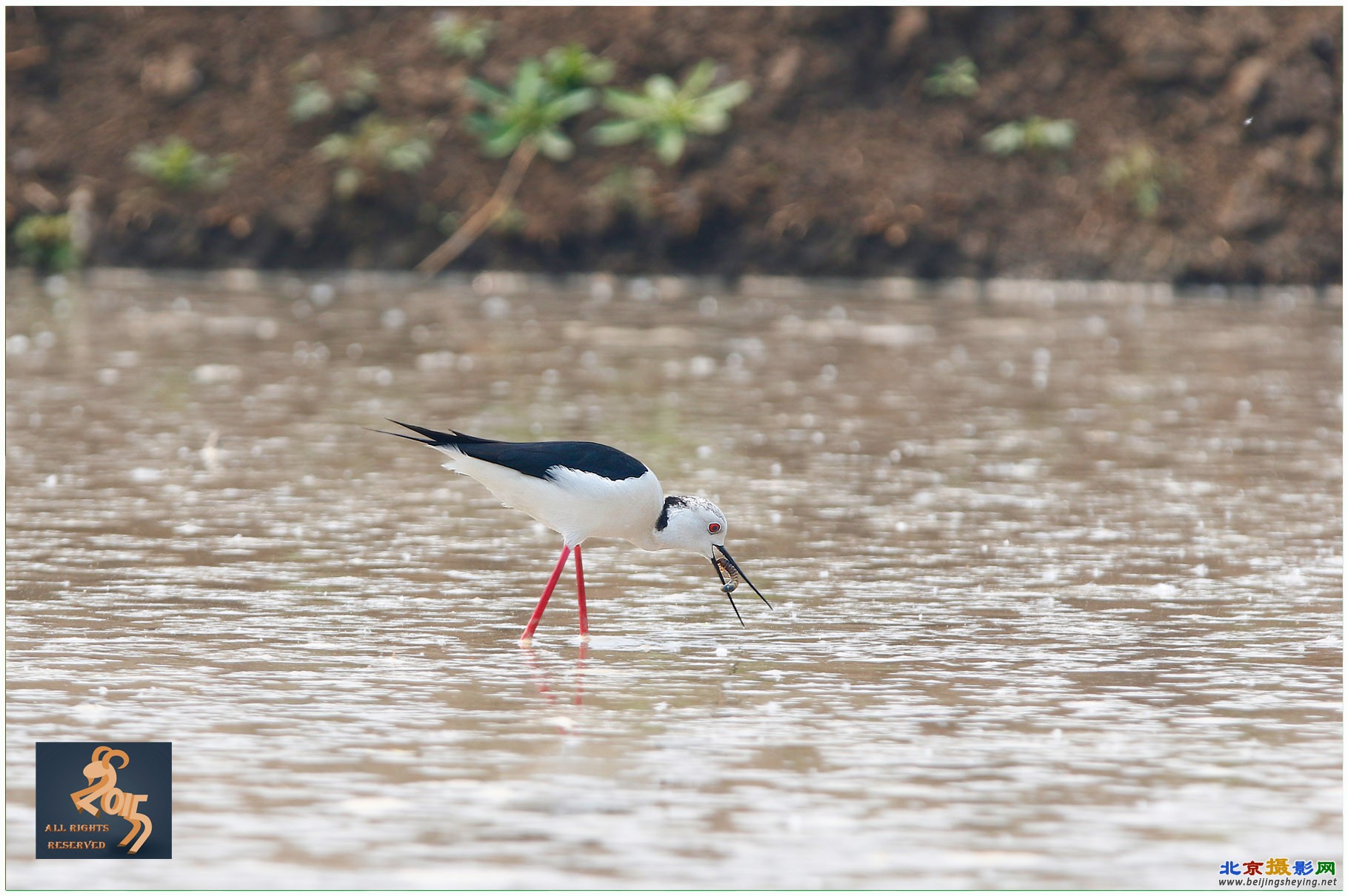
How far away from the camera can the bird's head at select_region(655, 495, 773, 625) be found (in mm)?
8758

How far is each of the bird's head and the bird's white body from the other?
49mm

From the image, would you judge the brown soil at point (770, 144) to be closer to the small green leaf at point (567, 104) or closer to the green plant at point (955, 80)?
the green plant at point (955, 80)

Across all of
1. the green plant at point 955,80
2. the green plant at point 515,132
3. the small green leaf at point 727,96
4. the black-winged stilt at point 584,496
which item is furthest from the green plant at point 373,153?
the black-winged stilt at point 584,496

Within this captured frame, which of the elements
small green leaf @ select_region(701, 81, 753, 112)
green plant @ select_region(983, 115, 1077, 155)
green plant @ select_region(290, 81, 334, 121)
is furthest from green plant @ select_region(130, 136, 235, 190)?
green plant @ select_region(983, 115, 1077, 155)

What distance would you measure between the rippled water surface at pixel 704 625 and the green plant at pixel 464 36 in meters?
13.7

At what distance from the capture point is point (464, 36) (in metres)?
32.2

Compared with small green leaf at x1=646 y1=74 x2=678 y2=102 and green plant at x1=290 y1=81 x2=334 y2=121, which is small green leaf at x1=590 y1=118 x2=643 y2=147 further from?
green plant at x1=290 y1=81 x2=334 y2=121

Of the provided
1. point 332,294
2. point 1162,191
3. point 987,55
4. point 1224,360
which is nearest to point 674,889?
point 1224,360

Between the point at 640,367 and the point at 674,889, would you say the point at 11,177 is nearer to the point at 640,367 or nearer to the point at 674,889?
the point at 640,367

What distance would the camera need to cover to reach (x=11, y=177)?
30297 millimetres

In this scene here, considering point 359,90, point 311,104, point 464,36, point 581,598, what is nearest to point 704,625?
point 581,598

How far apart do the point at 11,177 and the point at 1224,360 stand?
1876 centimetres

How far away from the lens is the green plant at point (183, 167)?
30.1 m
